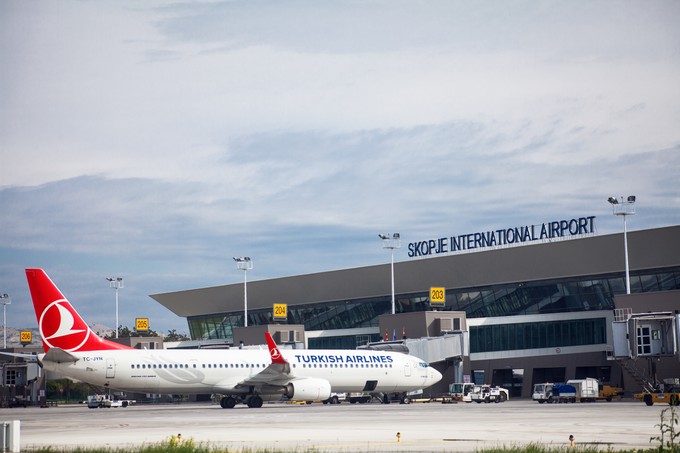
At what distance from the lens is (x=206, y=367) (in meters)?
62.4

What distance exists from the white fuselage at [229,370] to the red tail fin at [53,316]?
0.93 meters

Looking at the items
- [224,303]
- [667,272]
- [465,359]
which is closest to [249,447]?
[465,359]

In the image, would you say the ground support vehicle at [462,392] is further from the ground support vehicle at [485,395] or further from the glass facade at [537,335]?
the glass facade at [537,335]

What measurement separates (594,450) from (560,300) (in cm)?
7352

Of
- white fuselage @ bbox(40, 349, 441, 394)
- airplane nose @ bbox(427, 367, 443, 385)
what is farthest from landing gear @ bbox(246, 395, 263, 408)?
airplane nose @ bbox(427, 367, 443, 385)

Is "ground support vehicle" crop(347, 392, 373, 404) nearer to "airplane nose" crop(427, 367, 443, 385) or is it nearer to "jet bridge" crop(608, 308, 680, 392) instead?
"airplane nose" crop(427, 367, 443, 385)

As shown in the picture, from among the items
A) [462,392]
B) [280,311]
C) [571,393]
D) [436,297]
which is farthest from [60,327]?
[280,311]

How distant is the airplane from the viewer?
58781mm

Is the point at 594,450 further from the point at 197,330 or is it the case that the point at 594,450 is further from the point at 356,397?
the point at 197,330

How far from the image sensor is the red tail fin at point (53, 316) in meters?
58.6

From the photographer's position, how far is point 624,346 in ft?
223

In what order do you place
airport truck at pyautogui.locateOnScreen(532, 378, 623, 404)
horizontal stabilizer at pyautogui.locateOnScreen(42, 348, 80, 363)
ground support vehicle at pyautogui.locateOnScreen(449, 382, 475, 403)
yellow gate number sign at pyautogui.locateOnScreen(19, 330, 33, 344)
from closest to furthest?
horizontal stabilizer at pyautogui.locateOnScreen(42, 348, 80, 363), airport truck at pyautogui.locateOnScreen(532, 378, 623, 404), ground support vehicle at pyautogui.locateOnScreen(449, 382, 475, 403), yellow gate number sign at pyautogui.locateOnScreen(19, 330, 33, 344)

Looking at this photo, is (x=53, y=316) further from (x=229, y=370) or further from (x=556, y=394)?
(x=556, y=394)

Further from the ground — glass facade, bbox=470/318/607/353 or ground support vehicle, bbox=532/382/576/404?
glass facade, bbox=470/318/607/353
